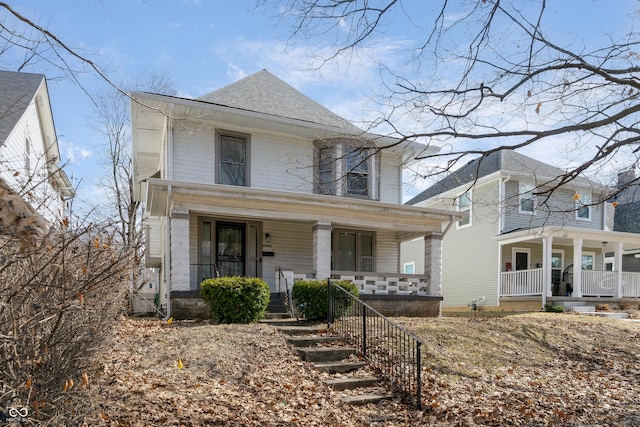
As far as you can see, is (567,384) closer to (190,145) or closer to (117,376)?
(117,376)

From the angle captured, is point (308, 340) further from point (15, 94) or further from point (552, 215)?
point (552, 215)

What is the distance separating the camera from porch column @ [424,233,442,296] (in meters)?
14.7

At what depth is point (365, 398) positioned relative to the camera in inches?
257

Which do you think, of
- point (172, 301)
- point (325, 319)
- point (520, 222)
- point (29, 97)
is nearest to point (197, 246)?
point (172, 301)

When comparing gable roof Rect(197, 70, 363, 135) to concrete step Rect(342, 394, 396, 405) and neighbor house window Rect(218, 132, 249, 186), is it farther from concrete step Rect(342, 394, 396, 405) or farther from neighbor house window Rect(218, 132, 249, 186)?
concrete step Rect(342, 394, 396, 405)

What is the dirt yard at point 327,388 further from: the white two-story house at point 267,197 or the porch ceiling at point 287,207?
the white two-story house at point 267,197

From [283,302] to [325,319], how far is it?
2569 mm

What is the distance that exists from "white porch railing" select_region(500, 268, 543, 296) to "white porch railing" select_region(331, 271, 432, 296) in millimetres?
6136

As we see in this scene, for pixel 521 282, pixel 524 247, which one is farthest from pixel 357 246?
pixel 524 247

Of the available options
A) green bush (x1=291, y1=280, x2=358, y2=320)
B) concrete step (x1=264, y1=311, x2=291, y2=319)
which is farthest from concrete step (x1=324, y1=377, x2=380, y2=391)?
concrete step (x1=264, y1=311, x2=291, y2=319)

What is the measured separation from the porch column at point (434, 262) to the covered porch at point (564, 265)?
4.49 m

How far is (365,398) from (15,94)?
15.0 meters

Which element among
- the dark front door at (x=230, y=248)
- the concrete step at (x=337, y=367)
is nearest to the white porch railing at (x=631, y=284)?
the dark front door at (x=230, y=248)

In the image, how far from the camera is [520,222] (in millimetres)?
20906
